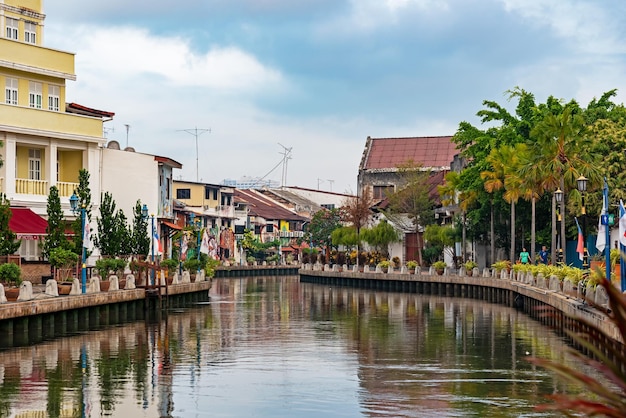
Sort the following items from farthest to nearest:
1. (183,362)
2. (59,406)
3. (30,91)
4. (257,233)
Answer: (257,233) → (30,91) → (183,362) → (59,406)

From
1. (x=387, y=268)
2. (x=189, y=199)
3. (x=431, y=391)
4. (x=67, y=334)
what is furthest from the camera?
(x=189, y=199)

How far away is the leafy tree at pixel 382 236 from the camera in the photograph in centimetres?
10644

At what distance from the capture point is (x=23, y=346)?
118 ft

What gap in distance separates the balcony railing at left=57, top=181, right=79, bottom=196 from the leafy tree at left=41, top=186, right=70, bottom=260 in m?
7.58

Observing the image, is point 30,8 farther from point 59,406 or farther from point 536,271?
point 59,406

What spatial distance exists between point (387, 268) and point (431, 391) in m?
66.6

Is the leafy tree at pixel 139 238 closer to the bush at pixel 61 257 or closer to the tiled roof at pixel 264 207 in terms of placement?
the bush at pixel 61 257

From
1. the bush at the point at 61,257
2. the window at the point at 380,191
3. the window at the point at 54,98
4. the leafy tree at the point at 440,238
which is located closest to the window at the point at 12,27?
the window at the point at 54,98

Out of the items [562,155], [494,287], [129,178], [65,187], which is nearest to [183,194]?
[129,178]

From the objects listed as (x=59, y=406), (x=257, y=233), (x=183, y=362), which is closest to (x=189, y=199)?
(x=257, y=233)

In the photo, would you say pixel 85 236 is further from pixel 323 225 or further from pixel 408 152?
pixel 323 225

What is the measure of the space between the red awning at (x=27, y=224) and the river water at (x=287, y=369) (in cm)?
730

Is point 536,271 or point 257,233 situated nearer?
point 536,271

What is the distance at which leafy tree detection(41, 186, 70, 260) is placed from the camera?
49719 mm
